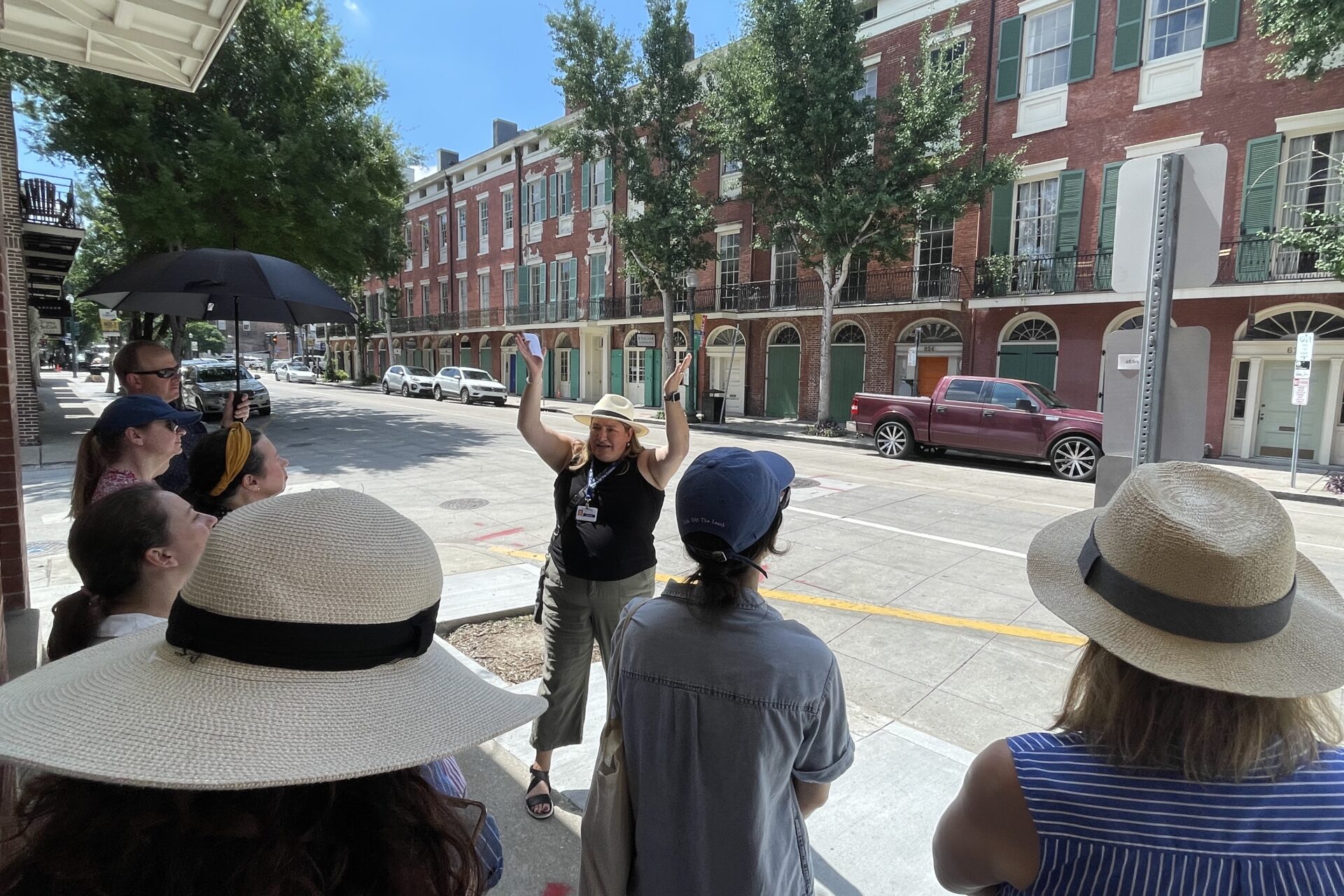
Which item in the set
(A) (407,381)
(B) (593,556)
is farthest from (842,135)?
(A) (407,381)

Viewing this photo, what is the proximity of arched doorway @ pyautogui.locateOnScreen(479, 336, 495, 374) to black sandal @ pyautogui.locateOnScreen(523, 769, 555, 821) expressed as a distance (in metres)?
38.0

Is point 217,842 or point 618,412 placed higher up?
point 618,412

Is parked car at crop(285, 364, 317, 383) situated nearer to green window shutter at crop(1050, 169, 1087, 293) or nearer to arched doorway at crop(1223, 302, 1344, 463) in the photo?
green window shutter at crop(1050, 169, 1087, 293)

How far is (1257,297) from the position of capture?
14836 mm

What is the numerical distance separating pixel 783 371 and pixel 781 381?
34cm

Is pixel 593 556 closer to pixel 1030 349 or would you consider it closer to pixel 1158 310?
pixel 1158 310

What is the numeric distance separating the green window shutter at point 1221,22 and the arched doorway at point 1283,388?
5922mm

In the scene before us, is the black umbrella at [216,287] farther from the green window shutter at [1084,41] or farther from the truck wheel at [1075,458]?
the green window shutter at [1084,41]

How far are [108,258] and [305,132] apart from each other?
16.9m

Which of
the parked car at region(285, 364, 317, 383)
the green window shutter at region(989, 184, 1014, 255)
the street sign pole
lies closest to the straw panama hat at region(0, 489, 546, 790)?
the street sign pole

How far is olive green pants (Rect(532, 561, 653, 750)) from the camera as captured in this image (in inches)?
120

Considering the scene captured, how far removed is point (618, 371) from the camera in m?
31.1

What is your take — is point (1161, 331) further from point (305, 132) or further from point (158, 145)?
point (158, 145)

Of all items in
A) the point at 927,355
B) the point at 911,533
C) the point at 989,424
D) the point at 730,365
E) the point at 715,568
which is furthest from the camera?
the point at 730,365
